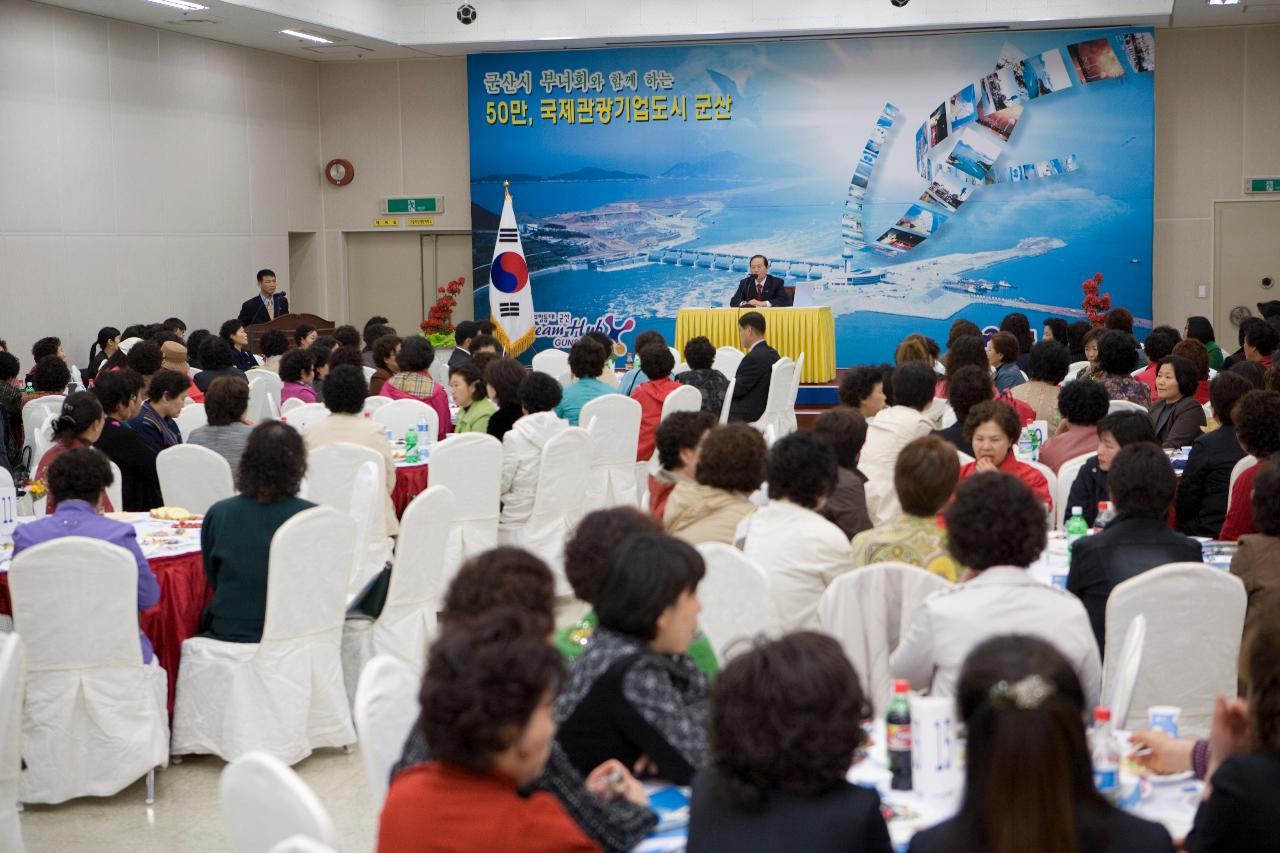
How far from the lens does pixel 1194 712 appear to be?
13.4ft

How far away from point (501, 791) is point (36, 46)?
12304 millimetres

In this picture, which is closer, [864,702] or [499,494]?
[864,702]

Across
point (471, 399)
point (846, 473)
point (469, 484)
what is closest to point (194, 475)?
point (469, 484)

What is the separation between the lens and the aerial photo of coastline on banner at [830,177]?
15492 millimetres

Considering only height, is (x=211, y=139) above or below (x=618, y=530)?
above

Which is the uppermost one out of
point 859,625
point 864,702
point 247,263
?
point 247,263

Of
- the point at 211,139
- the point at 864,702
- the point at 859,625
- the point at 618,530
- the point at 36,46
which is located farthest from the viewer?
the point at 211,139

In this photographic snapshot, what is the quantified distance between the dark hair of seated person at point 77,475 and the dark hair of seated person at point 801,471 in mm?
2359

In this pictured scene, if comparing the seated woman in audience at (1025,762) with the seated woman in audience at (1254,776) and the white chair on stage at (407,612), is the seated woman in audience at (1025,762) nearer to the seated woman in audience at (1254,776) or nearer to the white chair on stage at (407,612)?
the seated woman in audience at (1254,776)

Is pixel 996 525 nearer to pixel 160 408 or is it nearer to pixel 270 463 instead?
pixel 270 463

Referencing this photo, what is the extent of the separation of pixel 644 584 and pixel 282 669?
8.84 feet

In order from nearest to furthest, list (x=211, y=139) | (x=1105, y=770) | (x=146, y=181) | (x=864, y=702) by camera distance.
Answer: (x=864, y=702), (x=1105, y=770), (x=146, y=181), (x=211, y=139)

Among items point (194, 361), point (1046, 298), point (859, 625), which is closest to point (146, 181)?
point (194, 361)

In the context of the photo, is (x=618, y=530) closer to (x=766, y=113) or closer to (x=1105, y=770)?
(x=1105, y=770)
